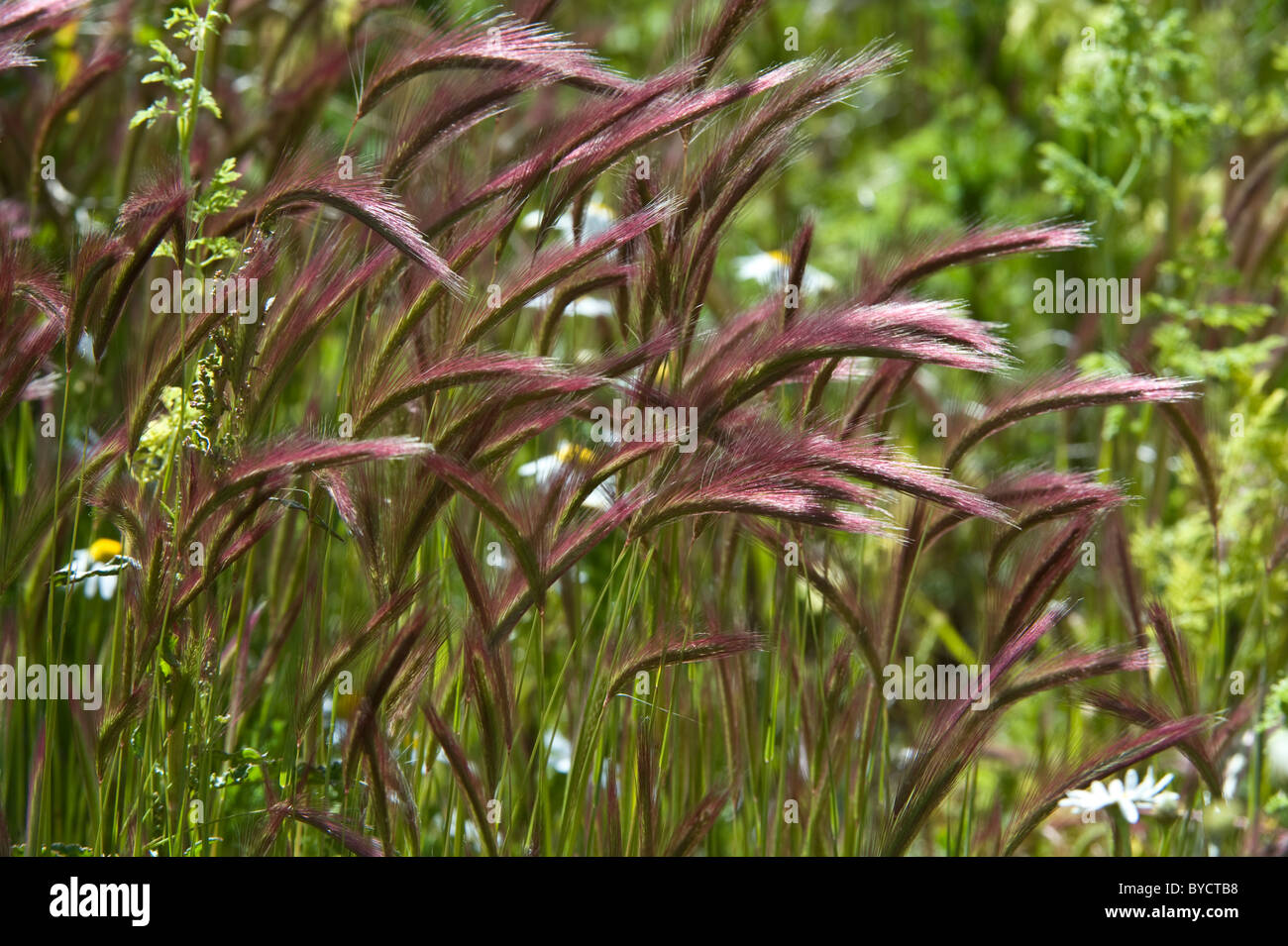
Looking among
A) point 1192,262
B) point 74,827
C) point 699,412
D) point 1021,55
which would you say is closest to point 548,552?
point 699,412

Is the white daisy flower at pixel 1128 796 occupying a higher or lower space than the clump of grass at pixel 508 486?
lower

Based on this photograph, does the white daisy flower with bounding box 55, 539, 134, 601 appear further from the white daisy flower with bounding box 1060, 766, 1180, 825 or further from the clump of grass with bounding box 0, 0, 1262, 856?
the white daisy flower with bounding box 1060, 766, 1180, 825

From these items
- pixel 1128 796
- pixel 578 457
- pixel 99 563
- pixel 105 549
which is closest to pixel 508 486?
pixel 578 457

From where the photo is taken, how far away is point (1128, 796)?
5.69ft

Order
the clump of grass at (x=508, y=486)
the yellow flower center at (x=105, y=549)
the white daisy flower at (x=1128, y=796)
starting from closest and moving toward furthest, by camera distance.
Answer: the clump of grass at (x=508, y=486) → the white daisy flower at (x=1128, y=796) → the yellow flower center at (x=105, y=549)

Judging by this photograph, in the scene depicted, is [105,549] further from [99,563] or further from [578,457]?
[578,457]

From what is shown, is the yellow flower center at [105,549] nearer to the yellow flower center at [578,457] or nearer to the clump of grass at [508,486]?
the clump of grass at [508,486]

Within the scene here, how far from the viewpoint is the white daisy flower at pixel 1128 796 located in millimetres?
1689

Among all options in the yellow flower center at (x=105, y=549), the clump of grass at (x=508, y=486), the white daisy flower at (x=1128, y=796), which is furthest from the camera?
the yellow flower center at (x=105, y=549)

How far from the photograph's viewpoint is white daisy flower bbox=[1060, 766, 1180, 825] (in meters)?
1.69

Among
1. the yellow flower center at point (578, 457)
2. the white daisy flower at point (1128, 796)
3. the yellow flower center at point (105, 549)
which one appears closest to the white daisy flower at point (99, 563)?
the yellow flower center at point (105, 549)

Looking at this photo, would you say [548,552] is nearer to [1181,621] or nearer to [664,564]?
[664,564]

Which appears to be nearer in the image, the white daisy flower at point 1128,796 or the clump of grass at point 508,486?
the clump of grass at point 508,486

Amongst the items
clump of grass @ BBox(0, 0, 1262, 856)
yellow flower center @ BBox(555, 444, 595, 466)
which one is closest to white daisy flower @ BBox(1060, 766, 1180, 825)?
clump of grass @ BBox(0, 0, 1262, 856)
